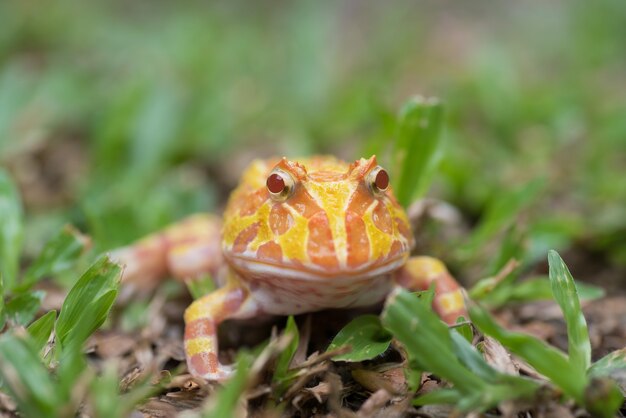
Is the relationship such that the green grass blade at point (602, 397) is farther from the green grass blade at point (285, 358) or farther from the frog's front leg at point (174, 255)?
the frog's front leg at point (174, 255)

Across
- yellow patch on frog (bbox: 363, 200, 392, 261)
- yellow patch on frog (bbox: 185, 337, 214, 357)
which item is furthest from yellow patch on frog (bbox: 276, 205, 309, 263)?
yellow patch on frog (bbox: 185, 337, 214, 357)

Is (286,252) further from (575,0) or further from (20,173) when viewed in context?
(575,0)

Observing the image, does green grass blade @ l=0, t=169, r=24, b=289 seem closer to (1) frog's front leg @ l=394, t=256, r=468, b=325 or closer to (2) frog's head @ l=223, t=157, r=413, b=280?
(2) frog's head @ l=223, t=157, r=413, b=280

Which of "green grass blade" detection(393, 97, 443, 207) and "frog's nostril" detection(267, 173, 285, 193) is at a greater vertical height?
"frog's nostril" detection(267, 173, 285, 193)

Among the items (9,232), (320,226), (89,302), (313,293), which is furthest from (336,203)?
(9,232)

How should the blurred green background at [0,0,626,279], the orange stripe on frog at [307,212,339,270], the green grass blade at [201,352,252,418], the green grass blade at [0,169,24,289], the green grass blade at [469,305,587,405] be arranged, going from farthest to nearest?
the blurred green background at [0,0,626,279] → the green grass blade at [0,169,24,289] → the orange stripe on frog at [307,212,339,270] → the green grass blade at [469,305,587,405] → the green grass blade at [201,352,252,418]

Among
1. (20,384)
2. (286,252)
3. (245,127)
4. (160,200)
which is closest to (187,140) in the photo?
(245,127)
